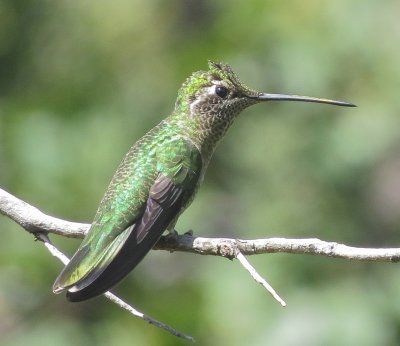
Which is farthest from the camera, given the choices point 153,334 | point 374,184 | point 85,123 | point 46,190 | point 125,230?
point 374,184

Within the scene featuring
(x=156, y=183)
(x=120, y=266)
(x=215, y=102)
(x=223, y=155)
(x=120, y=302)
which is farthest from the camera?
(x=223, y=155)

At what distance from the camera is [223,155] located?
8242mm

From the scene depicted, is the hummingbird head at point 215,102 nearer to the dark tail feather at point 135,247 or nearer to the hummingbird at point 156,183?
the hummingbird at point 156,183

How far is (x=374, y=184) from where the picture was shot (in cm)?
816

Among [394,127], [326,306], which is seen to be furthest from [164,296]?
[394,127]

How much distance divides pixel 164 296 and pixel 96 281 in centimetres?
251

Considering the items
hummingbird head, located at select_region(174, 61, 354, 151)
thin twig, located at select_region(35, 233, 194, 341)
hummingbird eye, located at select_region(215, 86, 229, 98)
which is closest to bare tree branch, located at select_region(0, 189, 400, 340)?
thin twig, located at select_region(35, 233, 194, 341)

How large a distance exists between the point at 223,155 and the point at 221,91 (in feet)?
9.79

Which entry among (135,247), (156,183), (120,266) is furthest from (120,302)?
(156,183)

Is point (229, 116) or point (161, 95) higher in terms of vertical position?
point (161, 95)

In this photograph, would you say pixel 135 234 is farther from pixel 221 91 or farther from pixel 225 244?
pixel 221 91

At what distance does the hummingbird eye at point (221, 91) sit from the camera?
527 centimetres

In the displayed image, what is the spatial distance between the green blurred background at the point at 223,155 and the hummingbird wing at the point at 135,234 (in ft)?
5.46

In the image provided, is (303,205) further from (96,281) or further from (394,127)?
(96,281)
